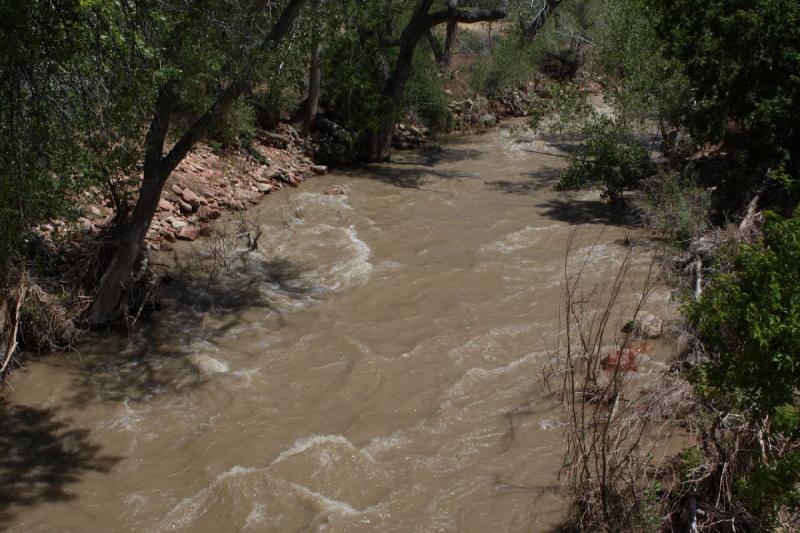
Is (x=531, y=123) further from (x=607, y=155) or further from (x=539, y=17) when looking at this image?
(x=539, y=17)

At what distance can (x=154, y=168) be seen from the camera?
808cm

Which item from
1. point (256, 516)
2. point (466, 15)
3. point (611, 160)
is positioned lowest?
point (256, 516)

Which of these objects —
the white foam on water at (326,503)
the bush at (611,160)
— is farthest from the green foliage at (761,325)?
the bush at (611,160)

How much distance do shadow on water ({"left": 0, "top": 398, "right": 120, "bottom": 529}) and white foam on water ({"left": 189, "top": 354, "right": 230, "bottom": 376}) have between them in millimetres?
1444

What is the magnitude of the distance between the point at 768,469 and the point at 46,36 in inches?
218

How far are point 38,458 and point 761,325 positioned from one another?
5.80 metres

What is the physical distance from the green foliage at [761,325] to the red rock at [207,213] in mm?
8987

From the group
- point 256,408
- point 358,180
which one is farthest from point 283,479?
point 358,180

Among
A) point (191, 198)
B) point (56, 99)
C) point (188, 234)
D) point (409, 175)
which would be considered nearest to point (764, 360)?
point (56, 99)

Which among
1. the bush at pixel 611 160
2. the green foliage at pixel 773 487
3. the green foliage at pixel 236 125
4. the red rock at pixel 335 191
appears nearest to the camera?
the green foliage at pixel 773 487

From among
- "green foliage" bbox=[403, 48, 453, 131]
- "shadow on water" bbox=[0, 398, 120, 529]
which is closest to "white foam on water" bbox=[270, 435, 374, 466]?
"shadow on water" bbox=[0, 398, 120, 529]

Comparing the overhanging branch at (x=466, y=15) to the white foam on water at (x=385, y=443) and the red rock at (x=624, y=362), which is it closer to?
the red rock at (x=624, y=362)

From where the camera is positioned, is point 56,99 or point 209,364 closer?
point 56,99

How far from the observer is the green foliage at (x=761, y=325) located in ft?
12.3
